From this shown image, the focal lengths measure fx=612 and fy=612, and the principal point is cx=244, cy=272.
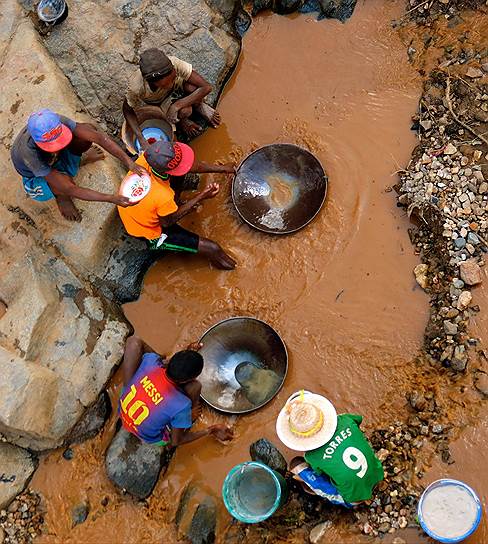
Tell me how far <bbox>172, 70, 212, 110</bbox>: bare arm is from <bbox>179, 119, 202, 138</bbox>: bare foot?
208 millimetres

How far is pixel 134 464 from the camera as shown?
437cm

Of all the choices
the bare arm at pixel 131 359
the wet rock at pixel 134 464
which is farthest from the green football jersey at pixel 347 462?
the bare arm at pixel 131 359

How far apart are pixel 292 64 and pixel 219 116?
33.0 inches

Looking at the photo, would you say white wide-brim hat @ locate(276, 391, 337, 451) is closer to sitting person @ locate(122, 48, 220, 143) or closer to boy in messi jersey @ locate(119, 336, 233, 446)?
boy in messi jersey @ locate(119, 336, 233, 446)

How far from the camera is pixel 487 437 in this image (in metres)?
4.07

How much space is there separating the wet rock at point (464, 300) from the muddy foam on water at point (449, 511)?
1.33 metres

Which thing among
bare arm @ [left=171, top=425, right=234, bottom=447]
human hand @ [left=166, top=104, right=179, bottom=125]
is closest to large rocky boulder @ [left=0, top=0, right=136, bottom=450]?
human hand @ [left=166, top=104, right=179, bottom=125]

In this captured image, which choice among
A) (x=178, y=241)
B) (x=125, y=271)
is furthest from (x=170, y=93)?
(x=125, y=271)

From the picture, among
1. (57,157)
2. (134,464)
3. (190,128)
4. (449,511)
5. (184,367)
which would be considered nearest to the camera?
(449,511)

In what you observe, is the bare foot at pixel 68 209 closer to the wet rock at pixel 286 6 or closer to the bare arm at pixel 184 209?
the bare arm at pixel 184 209

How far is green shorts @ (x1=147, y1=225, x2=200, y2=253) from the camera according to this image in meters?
4.73

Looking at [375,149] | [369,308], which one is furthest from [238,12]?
[369,308]

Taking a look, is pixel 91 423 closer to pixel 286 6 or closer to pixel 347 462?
pixel 347 462

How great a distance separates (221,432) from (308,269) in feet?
4.77
